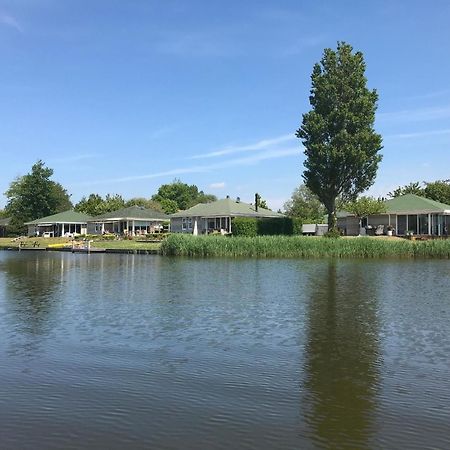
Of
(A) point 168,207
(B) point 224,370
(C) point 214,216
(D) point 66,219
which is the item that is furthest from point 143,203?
(B) point 224,370

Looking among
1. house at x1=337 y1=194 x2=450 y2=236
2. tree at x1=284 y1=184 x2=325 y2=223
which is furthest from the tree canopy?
tree at x1=284 y1=184 x2=325 y2=223

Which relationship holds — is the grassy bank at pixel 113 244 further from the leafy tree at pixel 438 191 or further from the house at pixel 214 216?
the leafy tree at pixel 438 191

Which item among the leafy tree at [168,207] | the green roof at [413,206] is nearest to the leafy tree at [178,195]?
the leafy tree at [168,207]

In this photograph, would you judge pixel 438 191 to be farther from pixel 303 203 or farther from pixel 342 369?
pixel 342 369

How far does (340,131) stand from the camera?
56000 millimetres

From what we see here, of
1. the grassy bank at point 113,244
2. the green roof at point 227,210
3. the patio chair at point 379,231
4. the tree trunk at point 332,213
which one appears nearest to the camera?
the grassy bank at point 113,244

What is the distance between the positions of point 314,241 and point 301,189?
69.8 metres

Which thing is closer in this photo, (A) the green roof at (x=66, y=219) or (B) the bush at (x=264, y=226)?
(B) the bush at (x=264, y=226)

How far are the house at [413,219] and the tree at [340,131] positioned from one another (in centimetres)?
445

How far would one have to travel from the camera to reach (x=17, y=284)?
25.1 metres

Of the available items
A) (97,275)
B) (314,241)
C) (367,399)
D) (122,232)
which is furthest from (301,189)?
(367,399)

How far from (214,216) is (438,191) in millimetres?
32849

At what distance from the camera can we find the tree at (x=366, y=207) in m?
57.9

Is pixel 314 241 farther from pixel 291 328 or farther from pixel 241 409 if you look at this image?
pixel 241 409
